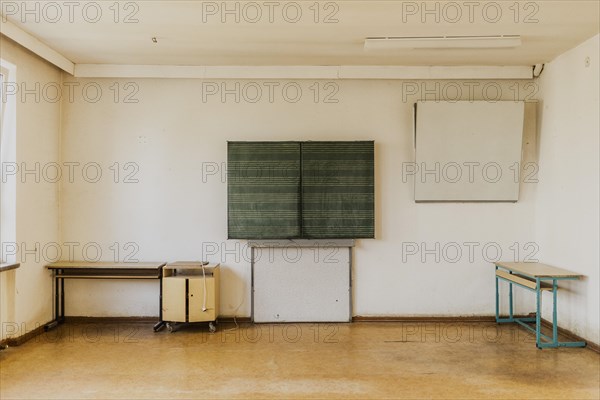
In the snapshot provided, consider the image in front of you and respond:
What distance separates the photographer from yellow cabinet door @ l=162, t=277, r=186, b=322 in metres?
5.41

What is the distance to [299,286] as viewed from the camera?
19.0ft

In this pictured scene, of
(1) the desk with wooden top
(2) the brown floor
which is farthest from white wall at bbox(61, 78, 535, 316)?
(2) the brown floor

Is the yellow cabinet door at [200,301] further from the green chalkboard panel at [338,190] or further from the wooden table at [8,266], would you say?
the wooden table at [8,266]

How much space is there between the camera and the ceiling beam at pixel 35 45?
4.43 meters

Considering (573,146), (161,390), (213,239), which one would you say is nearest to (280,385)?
(161,390)

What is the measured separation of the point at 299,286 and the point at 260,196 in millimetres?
1212

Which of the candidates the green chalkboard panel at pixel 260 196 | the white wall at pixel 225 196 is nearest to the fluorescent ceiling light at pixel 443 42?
the white wall at pixel 225 196

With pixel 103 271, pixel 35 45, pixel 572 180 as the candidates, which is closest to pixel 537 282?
pixel 572 180

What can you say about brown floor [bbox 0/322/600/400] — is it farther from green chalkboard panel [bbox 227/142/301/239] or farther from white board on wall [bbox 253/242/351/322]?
green chalkboard panel [bbox 227/142/301/239]

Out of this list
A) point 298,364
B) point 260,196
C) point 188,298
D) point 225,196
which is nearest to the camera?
point 298,364

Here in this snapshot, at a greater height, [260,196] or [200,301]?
[260,196]

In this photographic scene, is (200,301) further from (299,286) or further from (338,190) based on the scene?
(338,190)

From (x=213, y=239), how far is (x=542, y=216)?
408 centimetres

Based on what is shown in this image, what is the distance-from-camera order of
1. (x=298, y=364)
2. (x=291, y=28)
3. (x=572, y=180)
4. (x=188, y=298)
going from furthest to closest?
(x=188, y=298)
(x=572, y=180)
(x=291, y=28)
(x=298, y=364)
